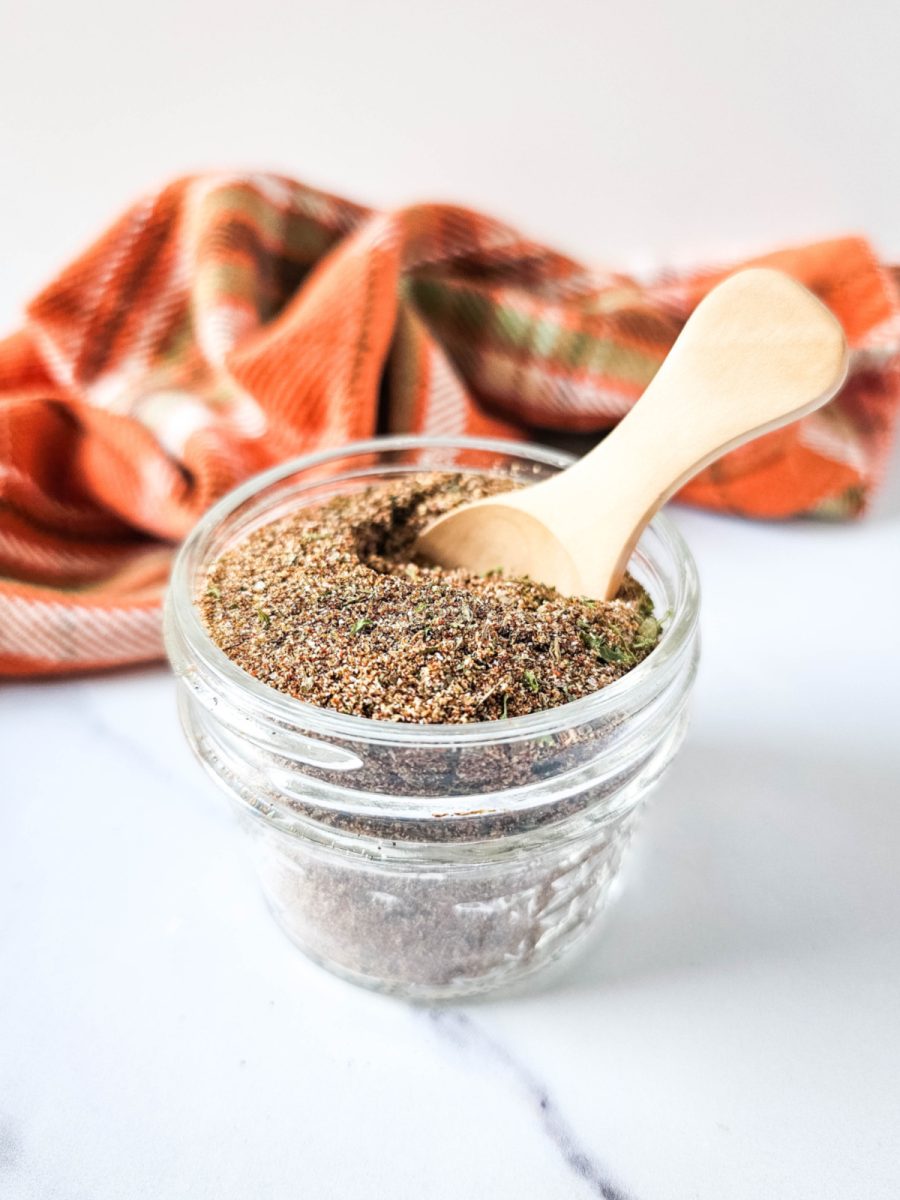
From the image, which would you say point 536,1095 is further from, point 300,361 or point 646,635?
point 300,361

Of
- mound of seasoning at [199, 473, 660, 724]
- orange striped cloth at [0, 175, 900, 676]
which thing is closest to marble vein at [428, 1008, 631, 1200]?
mound of seasoning at [199, 473, 660, 724]

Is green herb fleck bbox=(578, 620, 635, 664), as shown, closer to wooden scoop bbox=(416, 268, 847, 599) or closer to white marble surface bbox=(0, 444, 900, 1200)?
wooden scoop bbox=(416, 268, 847, 599)

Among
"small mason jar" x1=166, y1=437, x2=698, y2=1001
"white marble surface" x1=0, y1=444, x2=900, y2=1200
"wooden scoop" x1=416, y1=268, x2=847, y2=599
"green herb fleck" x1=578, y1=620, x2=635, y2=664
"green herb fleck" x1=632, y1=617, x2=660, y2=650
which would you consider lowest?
"white marble surface" x1=0, y1=444, x2=900, y2=1200

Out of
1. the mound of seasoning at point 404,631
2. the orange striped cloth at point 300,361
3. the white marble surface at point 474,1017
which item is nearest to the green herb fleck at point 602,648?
the mound of seasoning at point 404,631

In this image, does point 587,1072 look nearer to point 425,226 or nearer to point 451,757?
point 451,757

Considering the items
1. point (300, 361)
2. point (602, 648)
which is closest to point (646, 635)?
point (602, 648)

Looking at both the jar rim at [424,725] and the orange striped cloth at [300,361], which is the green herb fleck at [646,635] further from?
the orange striped cloth at [300,361]
